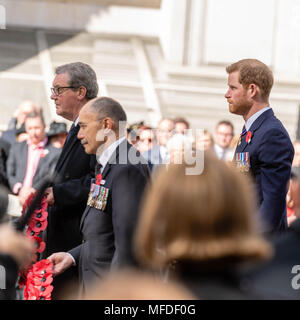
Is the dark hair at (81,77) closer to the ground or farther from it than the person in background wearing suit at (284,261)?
farther from it

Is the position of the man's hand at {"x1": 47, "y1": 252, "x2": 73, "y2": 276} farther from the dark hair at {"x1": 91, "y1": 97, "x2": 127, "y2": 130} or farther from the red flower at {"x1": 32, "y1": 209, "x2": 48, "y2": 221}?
the dark hair at {"x1": 91, "y1": 97, "x2": 127, "y2": 130}

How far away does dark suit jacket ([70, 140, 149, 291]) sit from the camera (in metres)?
3.66

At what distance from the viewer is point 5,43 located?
14.0 meters

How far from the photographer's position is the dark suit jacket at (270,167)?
405 cm

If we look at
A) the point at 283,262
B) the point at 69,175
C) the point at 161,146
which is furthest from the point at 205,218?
the point at 161,146

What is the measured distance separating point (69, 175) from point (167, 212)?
2.85 metres

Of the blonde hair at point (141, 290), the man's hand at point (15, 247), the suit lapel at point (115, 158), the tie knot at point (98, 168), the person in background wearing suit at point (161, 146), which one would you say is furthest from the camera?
the person in background wearing suit at point (161, 146)

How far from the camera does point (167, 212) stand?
1.89 m

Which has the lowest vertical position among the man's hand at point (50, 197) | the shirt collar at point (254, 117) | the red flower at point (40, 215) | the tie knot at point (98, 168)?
the red flower at point (40, 215)

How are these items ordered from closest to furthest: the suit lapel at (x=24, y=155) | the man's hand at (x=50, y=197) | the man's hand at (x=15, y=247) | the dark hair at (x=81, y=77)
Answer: the man's hand at (x=15, y=247) < the man's hand at (x=50, y=197) < the dark hair at (x=81, y=77) < the suit lapel at (x=24, y=155)

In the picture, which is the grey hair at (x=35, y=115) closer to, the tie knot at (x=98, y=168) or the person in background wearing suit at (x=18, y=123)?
the person in background wearing suit at (x=18, y=123)

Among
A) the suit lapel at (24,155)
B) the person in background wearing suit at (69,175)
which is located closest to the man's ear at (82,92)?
the person in background wearing suit at (69,175)

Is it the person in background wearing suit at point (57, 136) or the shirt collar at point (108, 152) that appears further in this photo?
the person in background wearing suit at point (57, 136)
